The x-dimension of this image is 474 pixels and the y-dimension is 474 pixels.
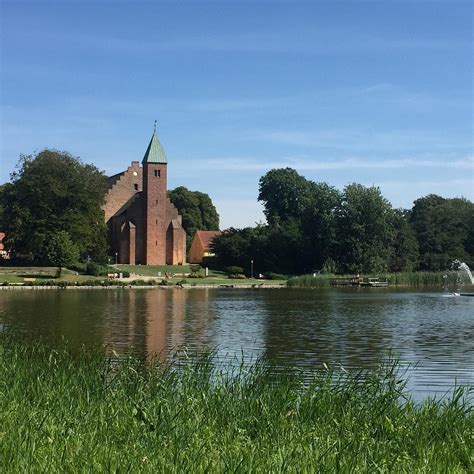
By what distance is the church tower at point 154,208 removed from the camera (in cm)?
9006

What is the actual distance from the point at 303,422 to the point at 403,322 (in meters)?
22.0

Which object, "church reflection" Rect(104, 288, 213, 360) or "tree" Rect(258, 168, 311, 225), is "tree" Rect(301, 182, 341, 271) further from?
"church reflection" Rect(104, 288, 213, 360)

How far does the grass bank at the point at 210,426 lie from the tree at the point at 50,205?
2405 inches

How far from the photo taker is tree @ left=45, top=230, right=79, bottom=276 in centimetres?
6631

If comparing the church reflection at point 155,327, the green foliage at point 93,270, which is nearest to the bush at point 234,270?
the green foliage at point 93,270

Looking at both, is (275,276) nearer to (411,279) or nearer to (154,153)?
(411,279)

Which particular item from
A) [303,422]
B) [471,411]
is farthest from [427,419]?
[303,422]

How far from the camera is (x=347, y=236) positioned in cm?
7744

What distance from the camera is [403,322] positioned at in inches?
1176

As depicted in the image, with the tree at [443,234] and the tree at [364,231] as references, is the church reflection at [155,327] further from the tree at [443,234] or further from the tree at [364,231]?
the tree at [443,234]

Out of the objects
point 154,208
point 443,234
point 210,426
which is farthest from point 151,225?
point 210,426

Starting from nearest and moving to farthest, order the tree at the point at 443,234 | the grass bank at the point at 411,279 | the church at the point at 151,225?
the grass bank at the point at 411,279 < the tree at the point at 443,234 < the church at the point at 151,225

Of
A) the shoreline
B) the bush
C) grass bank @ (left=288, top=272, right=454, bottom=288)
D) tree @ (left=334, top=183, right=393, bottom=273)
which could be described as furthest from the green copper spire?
grass bank @ (left=288, top=272, right=454, bottom=288)

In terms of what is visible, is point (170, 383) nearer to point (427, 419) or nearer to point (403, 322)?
point (427, 419)
